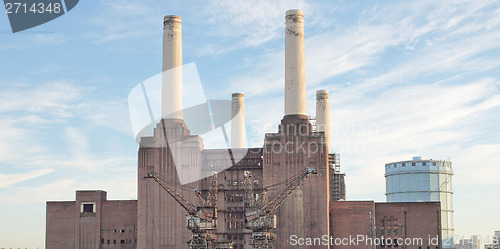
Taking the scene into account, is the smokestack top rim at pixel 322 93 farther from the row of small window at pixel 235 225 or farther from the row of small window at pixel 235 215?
the row of small window at pixel 235 225

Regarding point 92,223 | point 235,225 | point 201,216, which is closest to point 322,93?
point 235,225

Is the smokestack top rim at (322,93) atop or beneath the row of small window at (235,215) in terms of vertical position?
atop

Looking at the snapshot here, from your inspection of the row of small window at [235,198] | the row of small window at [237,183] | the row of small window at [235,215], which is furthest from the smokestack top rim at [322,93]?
the row of small window at [235,215]

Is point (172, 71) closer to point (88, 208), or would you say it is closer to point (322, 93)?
point (88, 208)

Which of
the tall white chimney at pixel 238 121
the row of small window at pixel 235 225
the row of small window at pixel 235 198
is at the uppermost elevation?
the tall white chimney at pixel 238 121

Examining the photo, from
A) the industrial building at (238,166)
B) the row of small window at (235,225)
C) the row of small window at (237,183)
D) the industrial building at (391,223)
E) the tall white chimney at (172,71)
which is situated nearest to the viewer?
the industrial building at (238,166)

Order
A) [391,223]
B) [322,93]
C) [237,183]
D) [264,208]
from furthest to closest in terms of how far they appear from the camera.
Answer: [322,93] → [237,183] → [391,223] → [264,208]

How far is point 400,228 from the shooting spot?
9319 centimetres

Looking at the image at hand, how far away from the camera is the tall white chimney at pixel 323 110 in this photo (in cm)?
12431

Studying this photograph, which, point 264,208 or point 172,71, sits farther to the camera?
point 172,71

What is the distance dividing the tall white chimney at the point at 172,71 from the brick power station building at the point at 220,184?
0.51ft

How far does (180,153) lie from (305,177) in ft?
64.7

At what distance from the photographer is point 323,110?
125m

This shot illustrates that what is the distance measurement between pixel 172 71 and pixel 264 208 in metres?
25.9
